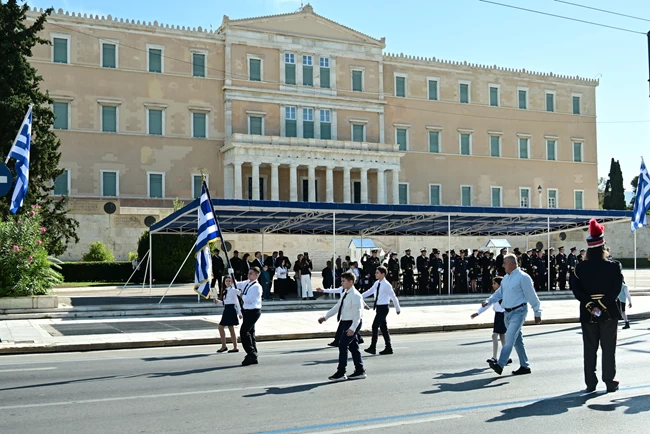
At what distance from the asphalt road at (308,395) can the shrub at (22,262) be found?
8165mm

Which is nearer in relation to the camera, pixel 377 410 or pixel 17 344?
pixel 377 410

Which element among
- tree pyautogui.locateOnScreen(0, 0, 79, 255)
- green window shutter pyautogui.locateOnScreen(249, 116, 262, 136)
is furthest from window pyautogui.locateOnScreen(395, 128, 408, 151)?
tree pyautogui.locateOnScreen(0, 0, 79, 255)

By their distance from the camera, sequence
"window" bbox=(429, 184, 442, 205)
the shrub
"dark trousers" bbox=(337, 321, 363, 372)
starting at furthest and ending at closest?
"window" bbox=(429, 184, 442, 205)
the shrub
"dark trousers" bbox=(337, 321, 363, 372)

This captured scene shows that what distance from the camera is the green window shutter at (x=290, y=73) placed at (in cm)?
5850

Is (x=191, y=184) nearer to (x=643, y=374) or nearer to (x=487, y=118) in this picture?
(x=487, y=118)

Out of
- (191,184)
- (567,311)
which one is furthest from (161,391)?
(191,184)

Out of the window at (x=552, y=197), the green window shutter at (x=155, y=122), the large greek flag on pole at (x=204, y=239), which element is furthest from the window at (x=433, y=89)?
the large greek flag on pole at (x=204, y=239)

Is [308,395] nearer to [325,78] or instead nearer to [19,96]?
[19,96]

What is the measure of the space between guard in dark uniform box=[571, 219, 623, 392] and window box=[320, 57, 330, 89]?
170 feet

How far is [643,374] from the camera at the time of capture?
10.7m

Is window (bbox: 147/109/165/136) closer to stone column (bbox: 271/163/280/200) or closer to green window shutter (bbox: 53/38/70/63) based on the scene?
green window shutter (bbox: 53/38/70/63)

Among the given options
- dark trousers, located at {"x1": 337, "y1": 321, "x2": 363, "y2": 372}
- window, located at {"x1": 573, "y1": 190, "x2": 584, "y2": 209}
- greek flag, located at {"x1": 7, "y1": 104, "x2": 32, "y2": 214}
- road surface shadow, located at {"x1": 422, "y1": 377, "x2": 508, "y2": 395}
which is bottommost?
road surface shadow, located at {"x1": 422, "y1": 377, "x2": 508, "y2": 395}

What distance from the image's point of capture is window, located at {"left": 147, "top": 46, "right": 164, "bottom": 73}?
54.3 meters

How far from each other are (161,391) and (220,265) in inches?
665
